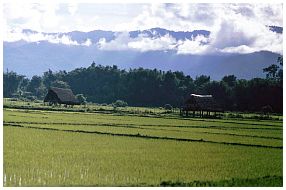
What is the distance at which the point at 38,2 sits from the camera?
7785 mm

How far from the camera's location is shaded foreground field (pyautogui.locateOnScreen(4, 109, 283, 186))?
6750 millimetres

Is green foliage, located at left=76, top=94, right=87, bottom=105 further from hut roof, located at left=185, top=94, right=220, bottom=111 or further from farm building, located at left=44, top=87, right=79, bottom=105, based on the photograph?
hut roof, located at left=185, top=94, right=220, bottom=111

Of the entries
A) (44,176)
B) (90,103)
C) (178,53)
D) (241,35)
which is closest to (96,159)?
(44,176)

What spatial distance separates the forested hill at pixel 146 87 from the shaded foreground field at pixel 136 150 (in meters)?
0.37

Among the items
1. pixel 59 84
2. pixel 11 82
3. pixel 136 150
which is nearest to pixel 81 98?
pixel 59 84

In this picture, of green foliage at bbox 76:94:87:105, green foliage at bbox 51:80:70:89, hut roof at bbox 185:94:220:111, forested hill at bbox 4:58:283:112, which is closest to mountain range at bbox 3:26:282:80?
forested hill at bbox 4:58:283:112

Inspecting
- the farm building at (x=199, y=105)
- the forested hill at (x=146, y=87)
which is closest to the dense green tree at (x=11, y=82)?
the forested hill at (x=146, y=87)

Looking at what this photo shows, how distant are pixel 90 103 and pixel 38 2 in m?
1.93

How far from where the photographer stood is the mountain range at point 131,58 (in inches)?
331

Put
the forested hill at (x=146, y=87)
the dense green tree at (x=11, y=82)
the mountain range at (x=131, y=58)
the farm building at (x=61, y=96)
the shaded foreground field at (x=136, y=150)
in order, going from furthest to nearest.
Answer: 1. the farm building at (x=61, y=96)
2. the forested hill at (x=146, y=87)
3. the mountain range at (x=131, y=58)
4. the dense green tree at (x=11, y=82)
5. the shaded foreground field at (x=136, y=150)

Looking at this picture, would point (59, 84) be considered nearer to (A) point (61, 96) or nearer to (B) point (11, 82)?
(A) point (61, 96)

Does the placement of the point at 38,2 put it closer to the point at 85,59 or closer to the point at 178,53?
the point at 85,59

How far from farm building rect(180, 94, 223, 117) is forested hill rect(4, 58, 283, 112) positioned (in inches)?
3.2

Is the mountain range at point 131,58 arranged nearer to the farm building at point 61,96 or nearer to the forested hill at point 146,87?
the forested hill at point 146,87
